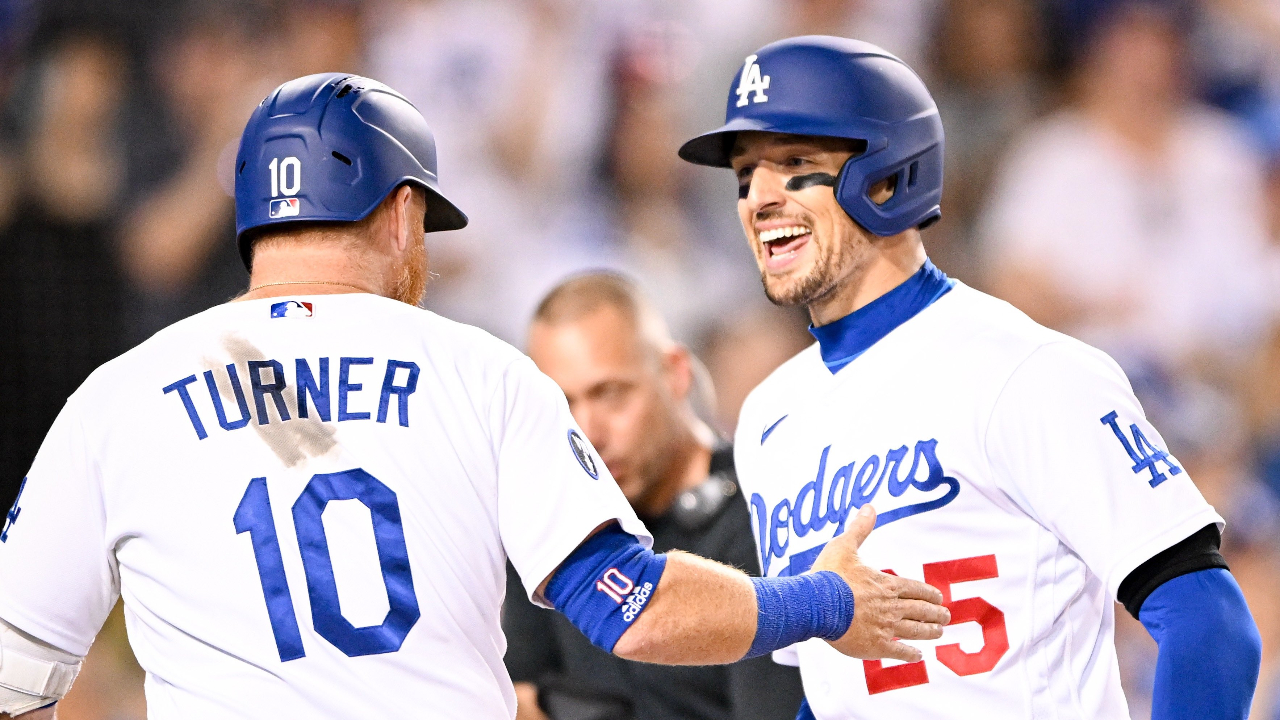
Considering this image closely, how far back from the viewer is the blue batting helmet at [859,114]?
3.06 metres

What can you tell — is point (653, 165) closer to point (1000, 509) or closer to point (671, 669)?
point (671, 669)

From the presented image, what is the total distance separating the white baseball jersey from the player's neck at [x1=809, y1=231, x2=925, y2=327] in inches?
39.1

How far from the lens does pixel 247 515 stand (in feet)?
7.36

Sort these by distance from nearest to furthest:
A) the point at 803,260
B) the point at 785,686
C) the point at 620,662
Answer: the point at 803,260 → the point at 785,686 → the point at 620,662

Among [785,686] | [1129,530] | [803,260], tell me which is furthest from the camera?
[785,686]

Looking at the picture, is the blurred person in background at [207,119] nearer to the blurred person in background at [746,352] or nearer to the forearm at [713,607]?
the blurred person in background at [746,352]

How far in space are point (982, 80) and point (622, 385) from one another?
12.8 feet

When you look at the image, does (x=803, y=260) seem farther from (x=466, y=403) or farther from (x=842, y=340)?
(x=466, y=403)

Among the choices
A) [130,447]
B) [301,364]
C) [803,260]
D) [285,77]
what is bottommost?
[130,447]

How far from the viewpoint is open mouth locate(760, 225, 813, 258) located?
10.3 feet

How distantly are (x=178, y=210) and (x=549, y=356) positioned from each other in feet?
11.4

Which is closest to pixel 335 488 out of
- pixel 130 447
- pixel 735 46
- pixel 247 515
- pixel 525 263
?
pixel 247 515

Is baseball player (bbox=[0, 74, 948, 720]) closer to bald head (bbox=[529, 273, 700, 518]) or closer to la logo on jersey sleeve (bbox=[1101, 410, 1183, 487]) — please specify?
la logo on jersey sleeve (bbox=[1101, 410, 1183, 487])

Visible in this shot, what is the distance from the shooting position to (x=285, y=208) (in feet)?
8.39
